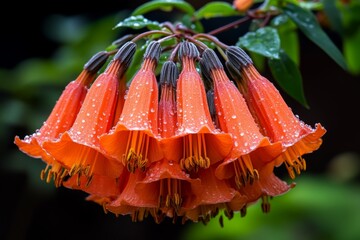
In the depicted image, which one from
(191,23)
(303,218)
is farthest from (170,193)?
(303,218)

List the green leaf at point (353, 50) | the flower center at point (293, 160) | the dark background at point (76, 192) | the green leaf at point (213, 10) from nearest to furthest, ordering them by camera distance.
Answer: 1. the flower center at point (293, 160)
2. the green leaf at point (213, 10)
3. the green leaf at point (353, 50)
4. the dark background at point (76, 192)

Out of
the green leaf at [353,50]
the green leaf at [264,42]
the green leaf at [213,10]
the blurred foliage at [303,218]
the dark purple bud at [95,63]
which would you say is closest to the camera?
the dark purple bud at [95,63]

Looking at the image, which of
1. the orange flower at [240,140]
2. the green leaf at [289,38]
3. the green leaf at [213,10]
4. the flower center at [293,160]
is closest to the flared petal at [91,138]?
the orange flower at [240,140]

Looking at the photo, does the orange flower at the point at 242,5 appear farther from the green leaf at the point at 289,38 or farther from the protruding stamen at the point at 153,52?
the protruding stamen at the point at 153,52

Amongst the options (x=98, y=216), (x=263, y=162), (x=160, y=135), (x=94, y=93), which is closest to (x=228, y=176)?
(x=263, y=162)

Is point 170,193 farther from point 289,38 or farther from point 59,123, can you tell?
point 289,38

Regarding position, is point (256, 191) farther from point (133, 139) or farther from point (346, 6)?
point (346, 6)

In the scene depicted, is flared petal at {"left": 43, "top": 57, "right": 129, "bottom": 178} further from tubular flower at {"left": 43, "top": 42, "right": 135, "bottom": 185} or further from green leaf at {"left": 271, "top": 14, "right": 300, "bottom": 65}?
green leaf at {"left": 271, "top": 14, "right": 300, "bottom": 65}

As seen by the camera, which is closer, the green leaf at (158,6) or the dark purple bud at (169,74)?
the dark purple bud at (169,74)
